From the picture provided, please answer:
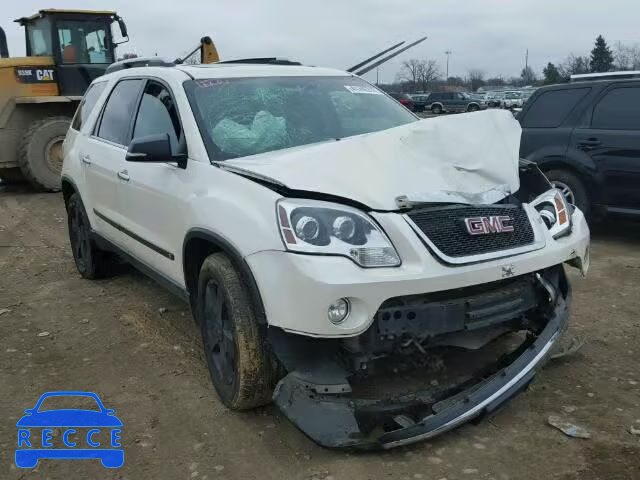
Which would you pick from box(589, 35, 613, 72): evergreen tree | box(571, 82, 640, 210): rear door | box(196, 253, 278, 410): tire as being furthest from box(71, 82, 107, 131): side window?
box(589, 35, 613, 72): evergreen tree

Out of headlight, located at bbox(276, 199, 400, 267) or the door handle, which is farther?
the door handle

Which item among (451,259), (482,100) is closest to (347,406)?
(451,259)

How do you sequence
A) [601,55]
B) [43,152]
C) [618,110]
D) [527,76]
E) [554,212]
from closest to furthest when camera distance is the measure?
1. [554,212]
2. [618,110]
3. [43,152]
4. [601,55]
5. [527,76]

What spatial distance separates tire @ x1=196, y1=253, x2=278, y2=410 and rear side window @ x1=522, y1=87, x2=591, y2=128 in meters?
5.17

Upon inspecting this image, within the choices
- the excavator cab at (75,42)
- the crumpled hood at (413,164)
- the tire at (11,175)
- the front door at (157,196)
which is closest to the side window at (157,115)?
the front door at (157,196)

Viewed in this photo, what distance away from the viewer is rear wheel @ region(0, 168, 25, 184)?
11945mm

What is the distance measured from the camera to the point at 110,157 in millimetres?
4812

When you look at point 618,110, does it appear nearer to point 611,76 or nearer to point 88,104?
point 611,76

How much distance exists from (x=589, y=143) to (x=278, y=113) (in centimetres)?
416

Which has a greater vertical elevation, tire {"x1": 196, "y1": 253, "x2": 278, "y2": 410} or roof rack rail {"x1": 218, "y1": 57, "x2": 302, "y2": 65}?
roof rack rail {"x1": 218, "y1": 57, "x2": 302, "y2": 65}

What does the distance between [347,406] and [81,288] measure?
3.84 metres

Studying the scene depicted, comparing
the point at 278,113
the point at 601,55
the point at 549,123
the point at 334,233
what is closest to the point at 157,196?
the point at 278,113

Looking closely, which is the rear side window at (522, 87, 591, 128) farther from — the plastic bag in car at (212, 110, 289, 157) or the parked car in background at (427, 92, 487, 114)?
the parked car in background at (427, 92, 487, 114)

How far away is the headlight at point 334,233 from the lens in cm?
276
